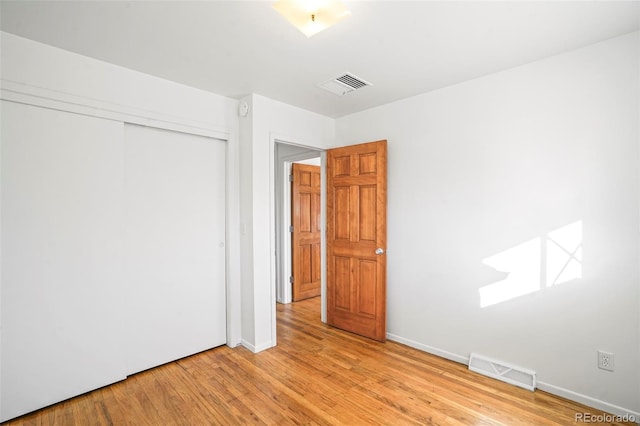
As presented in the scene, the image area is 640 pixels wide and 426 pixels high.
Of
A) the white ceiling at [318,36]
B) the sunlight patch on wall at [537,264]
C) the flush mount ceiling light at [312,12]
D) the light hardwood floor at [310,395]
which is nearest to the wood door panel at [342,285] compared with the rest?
the light hardwood floor at [310,395]

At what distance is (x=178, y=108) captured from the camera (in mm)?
2873

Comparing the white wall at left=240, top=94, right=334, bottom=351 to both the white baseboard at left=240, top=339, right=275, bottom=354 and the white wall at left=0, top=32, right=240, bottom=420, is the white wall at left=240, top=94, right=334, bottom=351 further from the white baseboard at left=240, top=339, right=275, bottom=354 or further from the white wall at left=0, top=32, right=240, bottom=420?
the white wall at left=0, top=32, right=240, bottom=420

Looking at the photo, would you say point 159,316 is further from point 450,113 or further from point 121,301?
point 450,113

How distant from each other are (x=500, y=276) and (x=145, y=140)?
127 inches

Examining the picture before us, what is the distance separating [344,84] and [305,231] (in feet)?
8.25

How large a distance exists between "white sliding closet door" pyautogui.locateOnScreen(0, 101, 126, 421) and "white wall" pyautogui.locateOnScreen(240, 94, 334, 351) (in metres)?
1.08

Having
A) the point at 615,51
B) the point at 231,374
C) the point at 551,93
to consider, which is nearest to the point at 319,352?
the point at 231,374

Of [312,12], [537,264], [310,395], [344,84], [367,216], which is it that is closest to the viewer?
[312,12]

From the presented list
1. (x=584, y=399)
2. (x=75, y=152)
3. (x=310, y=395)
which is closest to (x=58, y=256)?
(x=75, y=152)

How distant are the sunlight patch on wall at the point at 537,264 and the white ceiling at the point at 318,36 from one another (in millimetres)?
1364

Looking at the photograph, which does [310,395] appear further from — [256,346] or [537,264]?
[537,264]

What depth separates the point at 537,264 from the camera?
2490mm

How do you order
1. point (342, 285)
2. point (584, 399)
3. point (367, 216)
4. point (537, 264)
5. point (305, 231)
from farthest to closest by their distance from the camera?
point (305, 231) → point (342, 285) → point (367, 216) → point (537, 264) → point (584, 399)

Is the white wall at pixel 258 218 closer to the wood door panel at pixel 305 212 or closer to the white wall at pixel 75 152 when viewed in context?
the white wall at pixel 75 152
